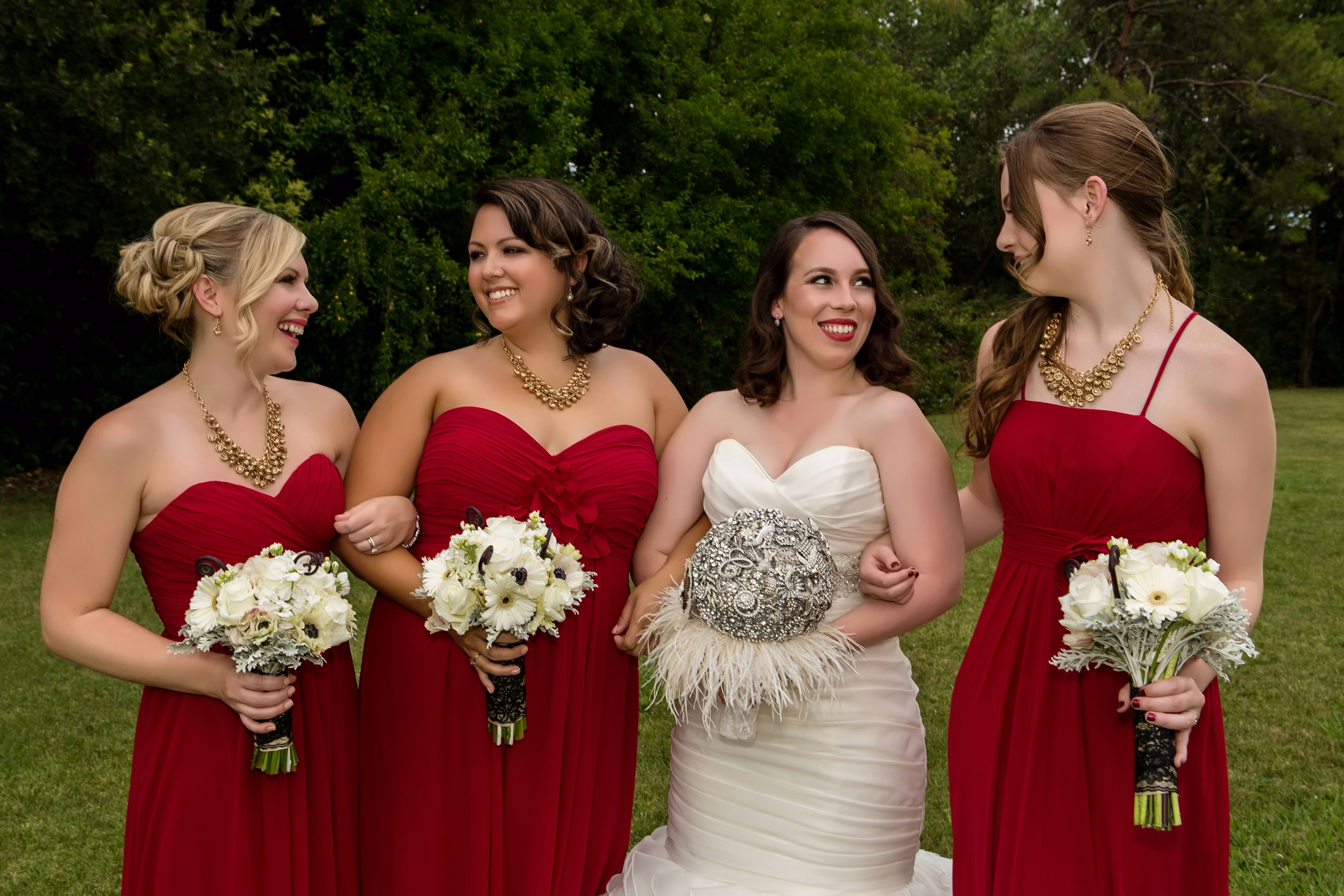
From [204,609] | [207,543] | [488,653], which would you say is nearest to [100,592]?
[207,543]

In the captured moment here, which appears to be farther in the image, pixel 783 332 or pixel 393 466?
pixel 783 332

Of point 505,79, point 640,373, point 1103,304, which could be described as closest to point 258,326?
point 640,373

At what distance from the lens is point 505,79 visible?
48.5 ft

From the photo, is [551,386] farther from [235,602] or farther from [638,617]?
[235,602]

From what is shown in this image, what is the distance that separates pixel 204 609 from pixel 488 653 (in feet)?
2.96

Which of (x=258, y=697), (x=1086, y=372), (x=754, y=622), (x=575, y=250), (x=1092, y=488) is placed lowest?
(x=258, y=697)

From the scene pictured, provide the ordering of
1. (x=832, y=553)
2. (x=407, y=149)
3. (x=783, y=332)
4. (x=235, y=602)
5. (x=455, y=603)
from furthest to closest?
(x=407, y=149) < (x=783, y=332) < (x=832, y=553) < (x=455, y=603) < (x=235, y=602)

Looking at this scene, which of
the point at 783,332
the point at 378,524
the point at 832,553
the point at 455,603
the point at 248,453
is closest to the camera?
the point at 455,603

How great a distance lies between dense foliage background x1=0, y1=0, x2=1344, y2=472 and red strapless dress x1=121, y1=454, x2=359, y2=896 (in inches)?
410

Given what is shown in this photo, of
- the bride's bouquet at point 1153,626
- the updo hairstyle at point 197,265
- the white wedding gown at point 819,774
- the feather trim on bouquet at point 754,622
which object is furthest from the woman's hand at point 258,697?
the bride's bouquet at point 1153,626

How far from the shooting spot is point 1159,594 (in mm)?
2516

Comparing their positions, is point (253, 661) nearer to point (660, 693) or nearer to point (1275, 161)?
point (660, 693)

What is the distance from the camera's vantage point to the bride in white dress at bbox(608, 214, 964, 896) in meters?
3.74

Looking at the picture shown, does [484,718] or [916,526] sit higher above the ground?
[916,526]
